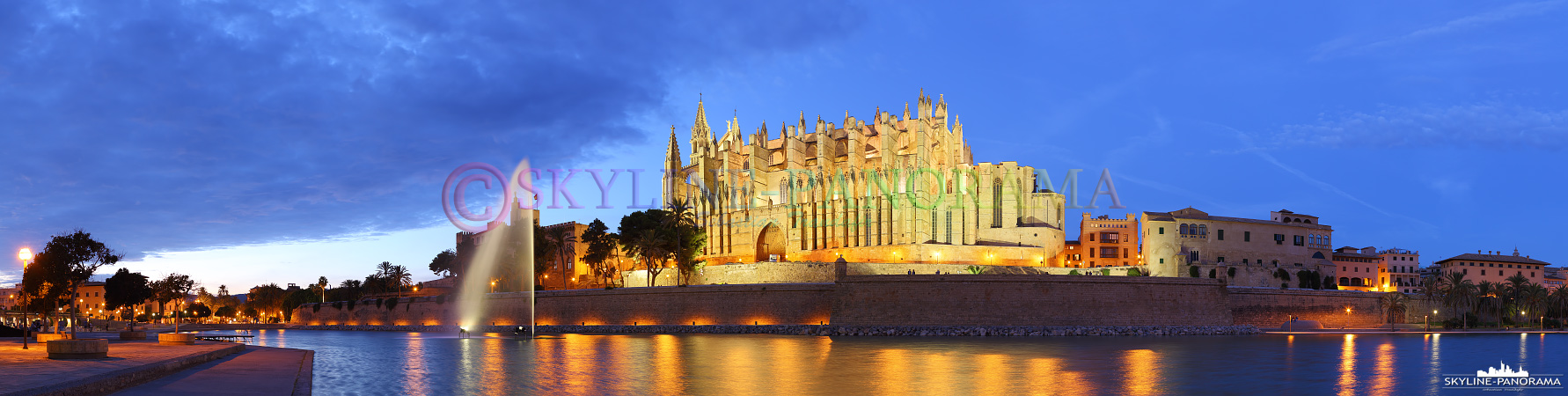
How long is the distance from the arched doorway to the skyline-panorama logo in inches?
2121

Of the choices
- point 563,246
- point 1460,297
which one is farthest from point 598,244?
point 1460,297

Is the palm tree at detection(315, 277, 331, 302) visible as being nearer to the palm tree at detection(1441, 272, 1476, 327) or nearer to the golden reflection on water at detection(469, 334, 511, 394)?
the golden reflection on water at detection(469, 334, 511, 394)

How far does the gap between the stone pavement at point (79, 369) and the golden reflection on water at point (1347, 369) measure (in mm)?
25105

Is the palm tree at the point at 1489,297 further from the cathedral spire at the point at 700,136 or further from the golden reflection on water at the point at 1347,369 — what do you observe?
the cathedral spire at the point at 700,136

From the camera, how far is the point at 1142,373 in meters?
28.2

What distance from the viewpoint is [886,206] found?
238ft

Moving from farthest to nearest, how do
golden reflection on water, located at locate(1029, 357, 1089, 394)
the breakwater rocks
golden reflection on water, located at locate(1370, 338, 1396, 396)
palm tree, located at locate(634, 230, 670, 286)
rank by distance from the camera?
1. palm tree, located at locate(634, 230, 670, 286)
2. the breakwater rocks
3. golden reflection on water, located at locate(1370, 338, 1396, 396)
4. golden reflection on water, located at locate(1029, 357, 1089, 394)

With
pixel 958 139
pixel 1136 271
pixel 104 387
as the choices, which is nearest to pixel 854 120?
pixel 958 139


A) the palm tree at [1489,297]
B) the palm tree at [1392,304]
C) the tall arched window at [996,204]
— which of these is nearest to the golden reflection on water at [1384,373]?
the palm tree at [1392,304]

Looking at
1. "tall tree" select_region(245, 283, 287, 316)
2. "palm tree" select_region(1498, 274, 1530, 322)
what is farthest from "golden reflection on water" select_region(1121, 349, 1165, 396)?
"tall tree" select_region(245, 283, 287, 316)

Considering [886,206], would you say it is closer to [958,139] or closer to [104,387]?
[958,139]

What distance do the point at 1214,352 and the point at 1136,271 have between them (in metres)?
28.8

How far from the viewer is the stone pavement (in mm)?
14422

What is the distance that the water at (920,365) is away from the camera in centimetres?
2430
